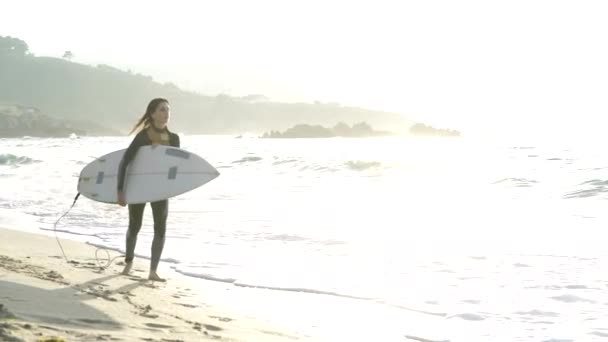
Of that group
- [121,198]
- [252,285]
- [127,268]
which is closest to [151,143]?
[121,198]

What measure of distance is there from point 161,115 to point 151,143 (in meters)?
0.37

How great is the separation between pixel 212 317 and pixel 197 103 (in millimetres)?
159690

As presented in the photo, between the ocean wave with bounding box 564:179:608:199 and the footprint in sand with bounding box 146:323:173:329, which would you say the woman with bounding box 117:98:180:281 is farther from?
the ocean wave with bounding box 564:179:608:199

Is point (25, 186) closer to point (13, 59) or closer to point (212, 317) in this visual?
point (212, 317)

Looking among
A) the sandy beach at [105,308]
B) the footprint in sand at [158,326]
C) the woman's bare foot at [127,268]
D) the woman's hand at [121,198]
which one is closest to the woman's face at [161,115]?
the woman's hand at [121,198]

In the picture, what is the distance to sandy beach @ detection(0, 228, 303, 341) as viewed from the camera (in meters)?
3.49

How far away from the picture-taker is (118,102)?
507 ft

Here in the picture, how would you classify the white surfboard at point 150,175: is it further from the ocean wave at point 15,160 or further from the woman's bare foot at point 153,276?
the ocean wave at point 15,160

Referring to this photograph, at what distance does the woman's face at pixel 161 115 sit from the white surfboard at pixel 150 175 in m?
0.29

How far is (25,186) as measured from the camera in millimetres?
17234

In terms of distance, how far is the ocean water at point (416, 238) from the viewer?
5.05 m

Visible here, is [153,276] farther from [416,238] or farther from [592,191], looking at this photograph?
[592,191]

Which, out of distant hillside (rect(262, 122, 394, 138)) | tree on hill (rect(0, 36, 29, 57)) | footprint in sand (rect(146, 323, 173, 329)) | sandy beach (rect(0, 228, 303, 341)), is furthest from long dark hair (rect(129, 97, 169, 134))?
tree on hill (rect(0, 36, 29, 57))

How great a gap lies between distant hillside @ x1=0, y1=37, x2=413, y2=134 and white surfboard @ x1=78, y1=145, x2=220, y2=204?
133 meters
